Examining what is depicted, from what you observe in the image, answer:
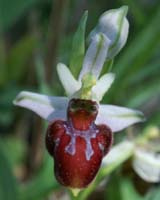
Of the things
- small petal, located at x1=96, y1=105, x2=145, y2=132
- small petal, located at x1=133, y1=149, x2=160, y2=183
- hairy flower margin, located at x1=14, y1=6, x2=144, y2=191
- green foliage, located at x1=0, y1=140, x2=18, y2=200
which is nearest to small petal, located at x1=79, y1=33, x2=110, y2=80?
hairy flower margin, located at x1=14, y1=6, x2=144, y2=191

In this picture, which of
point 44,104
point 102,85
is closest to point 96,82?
point 102,85

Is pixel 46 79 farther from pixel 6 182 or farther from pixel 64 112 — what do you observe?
pixel 64 112

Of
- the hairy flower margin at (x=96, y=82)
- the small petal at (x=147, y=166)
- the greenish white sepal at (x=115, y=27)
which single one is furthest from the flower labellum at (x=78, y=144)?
the small petal at (x=147, y=166)

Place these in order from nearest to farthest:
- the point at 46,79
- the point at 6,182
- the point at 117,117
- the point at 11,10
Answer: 1. the point at 117,117
2. the point at 6,182
3. the point at 46,79
4. the point at 11,10

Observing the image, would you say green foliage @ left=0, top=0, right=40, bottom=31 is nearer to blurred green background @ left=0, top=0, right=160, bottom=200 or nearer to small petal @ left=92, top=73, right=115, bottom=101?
blurred green background @ left=0, top=0, right=160, bottom=200

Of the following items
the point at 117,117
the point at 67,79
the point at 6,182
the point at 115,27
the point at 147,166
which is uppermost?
the point at 115,27

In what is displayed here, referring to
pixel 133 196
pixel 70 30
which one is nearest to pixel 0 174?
pixel 133 196
